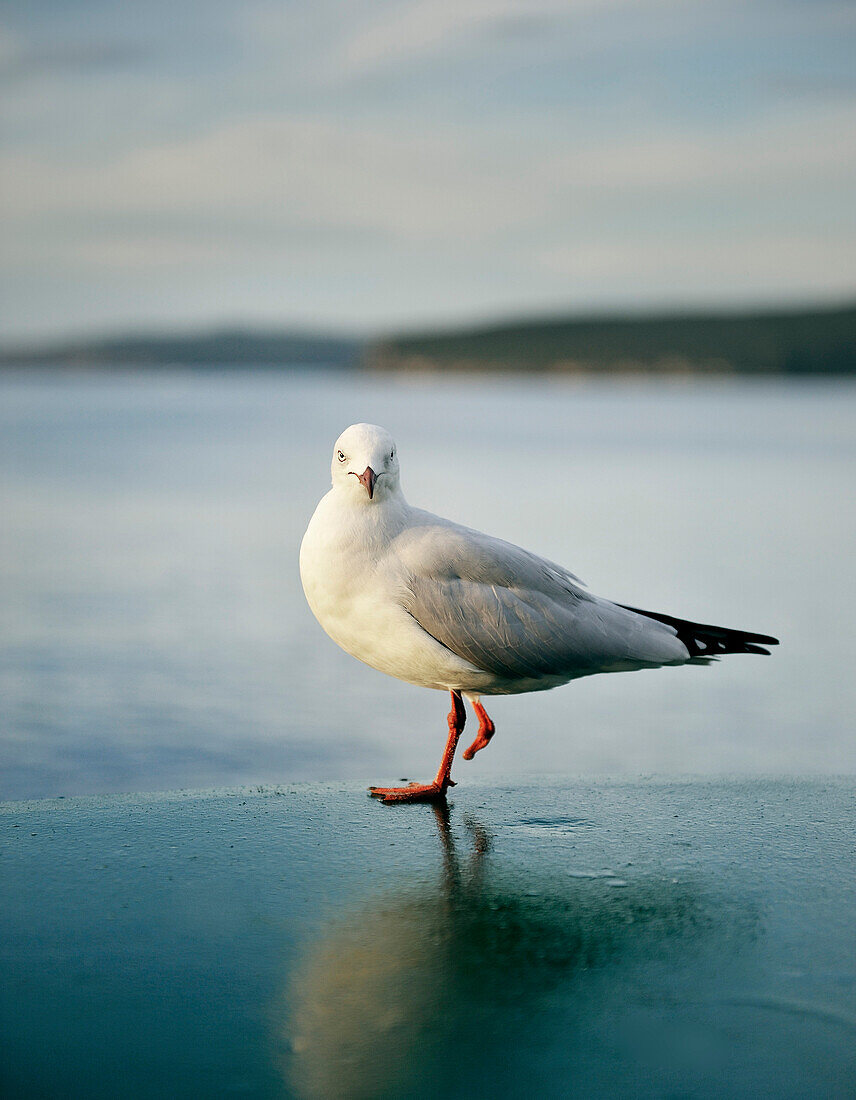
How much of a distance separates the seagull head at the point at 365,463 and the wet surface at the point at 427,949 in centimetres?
131

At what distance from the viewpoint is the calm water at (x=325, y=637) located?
9203 millimetres

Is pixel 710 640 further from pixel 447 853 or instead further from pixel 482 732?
pixel 447 853

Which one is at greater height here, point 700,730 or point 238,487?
point 238,487

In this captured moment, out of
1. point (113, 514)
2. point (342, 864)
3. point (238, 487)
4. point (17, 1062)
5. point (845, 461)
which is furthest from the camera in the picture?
point (845, 461)

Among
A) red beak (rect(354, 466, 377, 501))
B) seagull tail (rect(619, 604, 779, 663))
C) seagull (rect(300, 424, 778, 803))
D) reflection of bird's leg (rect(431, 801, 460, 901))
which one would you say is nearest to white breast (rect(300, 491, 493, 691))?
seagull (rect(300, 424, 778, 803))

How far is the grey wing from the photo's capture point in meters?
4.70

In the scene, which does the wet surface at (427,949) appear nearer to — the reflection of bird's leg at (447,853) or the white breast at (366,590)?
the reflection of bird's leg at (447,853)

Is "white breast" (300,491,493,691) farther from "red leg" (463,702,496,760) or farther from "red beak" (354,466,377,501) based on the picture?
"red leg" (463,702,496,760)

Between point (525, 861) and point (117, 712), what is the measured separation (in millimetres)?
6585

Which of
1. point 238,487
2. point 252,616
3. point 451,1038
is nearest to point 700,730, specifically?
point 252,616

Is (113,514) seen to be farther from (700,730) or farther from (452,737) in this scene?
(452,737)

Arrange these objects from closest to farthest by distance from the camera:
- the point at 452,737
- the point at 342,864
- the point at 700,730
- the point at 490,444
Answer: the point at 342,864 < the point at 452,737 < the point at 700,730 < the point at 490,444

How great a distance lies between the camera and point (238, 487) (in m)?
30.0

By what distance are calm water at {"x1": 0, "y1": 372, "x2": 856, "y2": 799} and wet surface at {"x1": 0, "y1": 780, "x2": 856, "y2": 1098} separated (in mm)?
1644
